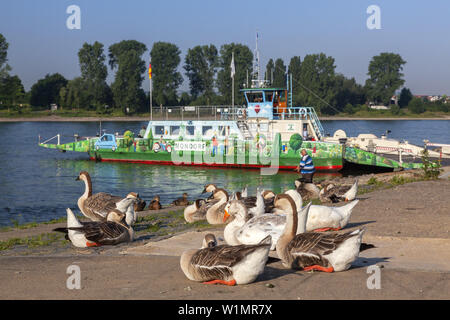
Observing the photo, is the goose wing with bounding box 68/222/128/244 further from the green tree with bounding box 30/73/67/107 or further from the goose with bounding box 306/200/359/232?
the green tree with bounding box 30/73/67/107

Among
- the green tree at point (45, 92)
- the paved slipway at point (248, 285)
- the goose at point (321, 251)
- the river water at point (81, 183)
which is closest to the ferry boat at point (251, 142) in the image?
the river water at point (81, 183)

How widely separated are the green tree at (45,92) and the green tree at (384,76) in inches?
3152

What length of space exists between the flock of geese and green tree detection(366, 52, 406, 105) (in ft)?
427

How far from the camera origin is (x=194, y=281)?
7777 mm

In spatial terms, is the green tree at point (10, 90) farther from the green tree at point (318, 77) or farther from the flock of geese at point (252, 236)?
the flock of geese at point (252, 236)

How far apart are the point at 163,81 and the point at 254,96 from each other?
8085 centimetres

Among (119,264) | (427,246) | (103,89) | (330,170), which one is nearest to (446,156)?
(330,170)

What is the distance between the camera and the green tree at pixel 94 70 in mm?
117875

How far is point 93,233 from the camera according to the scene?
1109cm

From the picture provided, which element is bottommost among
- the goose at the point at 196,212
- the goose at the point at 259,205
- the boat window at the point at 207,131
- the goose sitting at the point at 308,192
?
the goose at the point at 196,212

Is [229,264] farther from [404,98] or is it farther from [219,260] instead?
[404,98]

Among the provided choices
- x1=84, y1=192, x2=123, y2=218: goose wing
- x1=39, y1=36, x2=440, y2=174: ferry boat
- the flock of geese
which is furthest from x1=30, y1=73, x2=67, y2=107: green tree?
the flock of geese

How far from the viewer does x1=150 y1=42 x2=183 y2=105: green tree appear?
391 ft

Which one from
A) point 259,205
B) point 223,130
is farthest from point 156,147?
point 259,205
